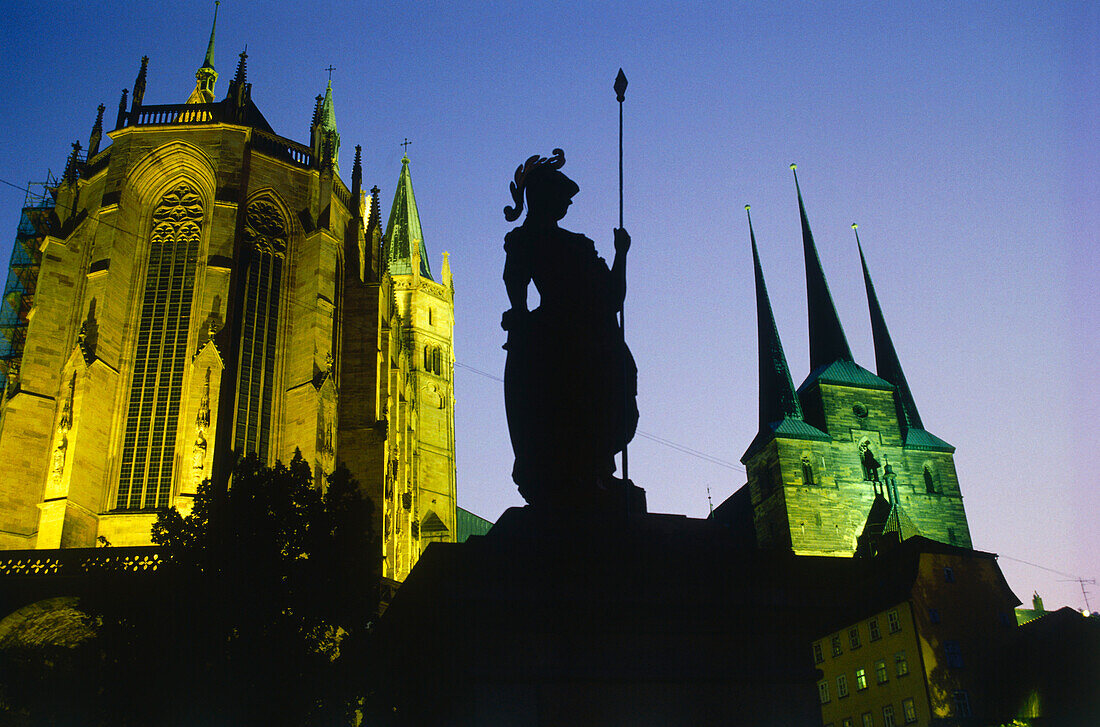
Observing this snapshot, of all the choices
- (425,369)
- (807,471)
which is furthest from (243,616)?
(807,471)

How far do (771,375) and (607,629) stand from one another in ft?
169

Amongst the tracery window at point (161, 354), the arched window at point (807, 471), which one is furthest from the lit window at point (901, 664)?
the tracery window at point (161, 354)

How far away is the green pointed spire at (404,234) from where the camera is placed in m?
52.2

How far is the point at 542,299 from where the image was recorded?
19.2ft

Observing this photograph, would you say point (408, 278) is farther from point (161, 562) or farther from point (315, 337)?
point (161, 562)

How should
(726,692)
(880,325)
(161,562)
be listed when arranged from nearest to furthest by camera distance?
(726,692), (161,562), (880,325)

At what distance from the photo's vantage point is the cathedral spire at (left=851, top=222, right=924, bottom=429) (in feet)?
179

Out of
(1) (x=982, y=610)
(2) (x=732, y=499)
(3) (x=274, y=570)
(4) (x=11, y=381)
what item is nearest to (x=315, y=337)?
(4) (x=11, y=381)

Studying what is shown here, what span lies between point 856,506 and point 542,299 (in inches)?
1856

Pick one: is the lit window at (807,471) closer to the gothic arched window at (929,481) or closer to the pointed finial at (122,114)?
the gothic arched window at (929,481)

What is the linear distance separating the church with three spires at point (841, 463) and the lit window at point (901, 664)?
1284 cm

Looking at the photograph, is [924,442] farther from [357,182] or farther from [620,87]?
[620,87]

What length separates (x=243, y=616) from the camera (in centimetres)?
1452

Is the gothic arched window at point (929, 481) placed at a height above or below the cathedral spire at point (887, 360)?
below
